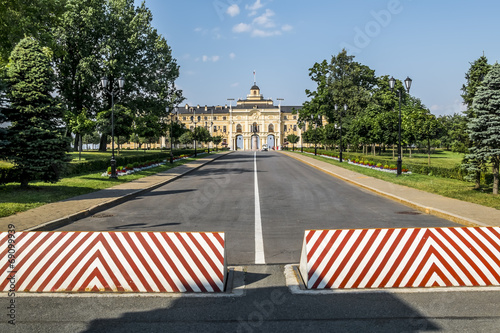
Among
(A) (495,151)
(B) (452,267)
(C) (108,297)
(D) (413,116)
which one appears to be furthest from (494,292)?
(D) (413,116)

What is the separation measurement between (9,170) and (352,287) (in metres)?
15.8

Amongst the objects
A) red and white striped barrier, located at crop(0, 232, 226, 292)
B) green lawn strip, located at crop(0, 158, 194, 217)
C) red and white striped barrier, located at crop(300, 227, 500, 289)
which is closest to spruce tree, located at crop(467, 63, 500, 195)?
red and white striped barrier, located at crop(300, 227, 500, 289)

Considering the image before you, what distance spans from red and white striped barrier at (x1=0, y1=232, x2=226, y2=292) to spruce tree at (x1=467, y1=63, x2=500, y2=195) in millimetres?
12881

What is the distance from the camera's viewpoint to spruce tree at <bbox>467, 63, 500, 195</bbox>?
47.3 ft

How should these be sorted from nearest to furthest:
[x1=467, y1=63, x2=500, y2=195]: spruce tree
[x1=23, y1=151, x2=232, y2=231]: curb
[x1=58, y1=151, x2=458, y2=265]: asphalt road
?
1. [x1=58, y1=151, x2=458, y2=265]: asphalt road
2. [x1=23, y1=151, x2=232, y2=231]: curb
3. [x1=467, y1=63, x2=500, y2=195]: spruce tree

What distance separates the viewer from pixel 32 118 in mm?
15500

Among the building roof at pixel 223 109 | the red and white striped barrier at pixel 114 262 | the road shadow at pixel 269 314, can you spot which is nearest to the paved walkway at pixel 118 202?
the red and white striped barrier at pixel 114 262

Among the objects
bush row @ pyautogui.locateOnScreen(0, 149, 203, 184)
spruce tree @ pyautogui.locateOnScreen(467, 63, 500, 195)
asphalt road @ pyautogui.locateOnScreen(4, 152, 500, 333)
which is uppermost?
spruce tree @ pyautogui.locateOnScreen(467, 63, 500, 195)

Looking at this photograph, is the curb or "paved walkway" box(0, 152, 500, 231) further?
"paved walkway" box(0, 152, 500, 231)

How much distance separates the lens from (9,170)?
16.4 meters

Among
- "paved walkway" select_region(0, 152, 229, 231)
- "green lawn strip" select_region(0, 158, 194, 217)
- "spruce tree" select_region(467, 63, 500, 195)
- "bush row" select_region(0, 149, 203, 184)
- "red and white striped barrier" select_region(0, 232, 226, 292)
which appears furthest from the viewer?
"bush row" select_region(0, 149, 203, 184)

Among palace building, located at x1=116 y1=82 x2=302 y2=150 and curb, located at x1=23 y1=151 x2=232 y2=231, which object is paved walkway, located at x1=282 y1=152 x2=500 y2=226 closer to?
curb, located at x1=23 y1=151 x2=232 y2=231

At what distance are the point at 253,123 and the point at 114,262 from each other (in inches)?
5518

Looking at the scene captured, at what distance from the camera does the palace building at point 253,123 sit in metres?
145
